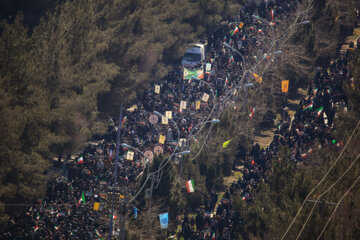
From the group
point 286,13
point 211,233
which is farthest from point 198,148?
point 286,13

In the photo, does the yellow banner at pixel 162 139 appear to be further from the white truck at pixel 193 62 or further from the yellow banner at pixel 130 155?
the white truck at pixel 193 62

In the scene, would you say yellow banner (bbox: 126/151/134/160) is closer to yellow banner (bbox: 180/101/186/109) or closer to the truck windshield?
yellow banner (bbox: 180/101/186/109)

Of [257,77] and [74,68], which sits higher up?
[74,68]

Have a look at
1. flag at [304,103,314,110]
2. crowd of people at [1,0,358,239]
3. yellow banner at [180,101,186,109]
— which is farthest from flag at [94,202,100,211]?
yellow banner at [180,101,186,109]

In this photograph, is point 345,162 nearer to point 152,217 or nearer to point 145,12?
point 152,217

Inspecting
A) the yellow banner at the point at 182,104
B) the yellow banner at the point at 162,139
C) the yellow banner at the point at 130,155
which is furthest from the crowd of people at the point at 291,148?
the yellow banner at the point at 182,104

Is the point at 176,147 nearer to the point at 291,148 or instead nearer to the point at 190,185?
the point at 190,185

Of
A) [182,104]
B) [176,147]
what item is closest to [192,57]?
[182,104]
